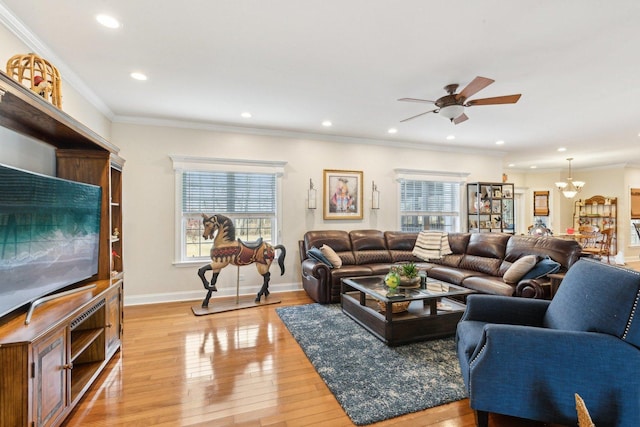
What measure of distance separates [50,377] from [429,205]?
5.92 meters

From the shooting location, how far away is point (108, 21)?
2188 millimetres

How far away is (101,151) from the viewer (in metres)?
2.76

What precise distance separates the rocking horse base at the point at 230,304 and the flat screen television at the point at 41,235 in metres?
1.58

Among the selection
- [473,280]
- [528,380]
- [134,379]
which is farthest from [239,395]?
[473,280]

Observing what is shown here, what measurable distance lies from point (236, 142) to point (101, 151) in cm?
222

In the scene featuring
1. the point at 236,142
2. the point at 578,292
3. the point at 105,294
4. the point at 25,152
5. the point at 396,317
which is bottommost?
the point at 396,317

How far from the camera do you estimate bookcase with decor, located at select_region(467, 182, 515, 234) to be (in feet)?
20.4

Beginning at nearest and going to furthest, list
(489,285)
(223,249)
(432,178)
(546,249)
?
1. (489,285)
2. (546,249)
3. (223,249)
4. (432,178)

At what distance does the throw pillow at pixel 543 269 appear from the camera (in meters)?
3.31

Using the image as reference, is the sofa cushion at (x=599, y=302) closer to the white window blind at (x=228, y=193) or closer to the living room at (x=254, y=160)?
the living room at (x=254, y=160)

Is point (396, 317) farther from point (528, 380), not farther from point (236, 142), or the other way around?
point (236, 142)

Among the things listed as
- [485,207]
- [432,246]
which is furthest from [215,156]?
[485,207]

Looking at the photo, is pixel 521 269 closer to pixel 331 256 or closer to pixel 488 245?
pixel 488 245

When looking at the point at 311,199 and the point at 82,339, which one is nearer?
the point at 82,339
